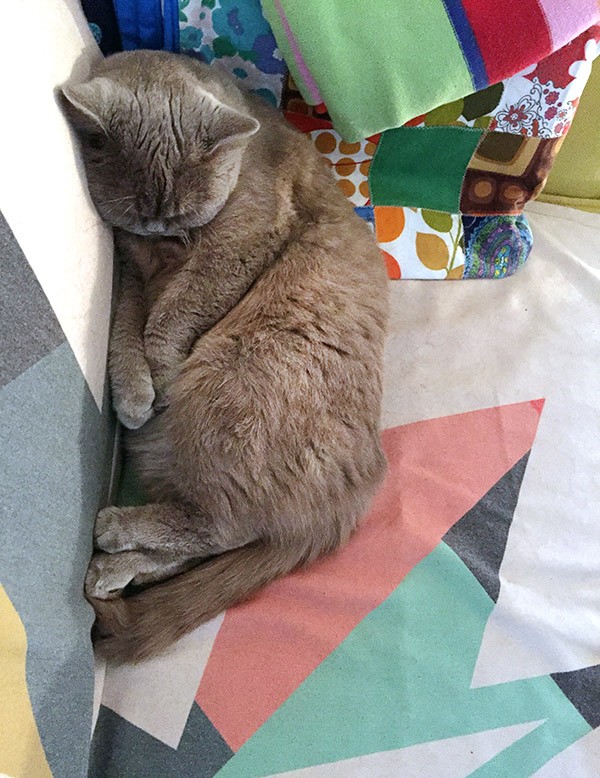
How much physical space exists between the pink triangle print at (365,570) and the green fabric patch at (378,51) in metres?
0.67

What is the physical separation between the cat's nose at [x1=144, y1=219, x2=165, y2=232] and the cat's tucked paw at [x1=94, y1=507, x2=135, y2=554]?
0.51 m

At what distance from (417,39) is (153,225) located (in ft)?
2.03

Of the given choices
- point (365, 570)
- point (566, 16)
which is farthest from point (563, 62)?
point (365, 570)

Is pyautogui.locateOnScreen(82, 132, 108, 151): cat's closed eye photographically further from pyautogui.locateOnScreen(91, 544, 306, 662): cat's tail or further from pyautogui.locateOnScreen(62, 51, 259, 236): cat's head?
pyautogui.locateOnScreen(91, 544, 306, 662): cat's tail

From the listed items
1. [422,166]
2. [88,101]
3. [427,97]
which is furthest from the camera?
[422,166]

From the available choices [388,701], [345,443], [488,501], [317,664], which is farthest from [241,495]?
[488,501]

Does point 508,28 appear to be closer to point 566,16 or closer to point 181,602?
point 566,16

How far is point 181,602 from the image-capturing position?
1101mm

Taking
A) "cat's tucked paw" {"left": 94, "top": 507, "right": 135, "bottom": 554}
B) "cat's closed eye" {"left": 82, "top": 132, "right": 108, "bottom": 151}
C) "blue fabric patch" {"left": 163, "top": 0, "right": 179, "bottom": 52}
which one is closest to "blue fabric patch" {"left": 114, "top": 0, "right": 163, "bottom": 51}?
"blue fabric patch" {"left": 163, "top": 0, "right": 179, "bottom": 52}

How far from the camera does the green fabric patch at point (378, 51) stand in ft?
4.12

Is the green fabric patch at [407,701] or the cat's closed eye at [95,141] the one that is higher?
the cat's closed eye at [95,141]

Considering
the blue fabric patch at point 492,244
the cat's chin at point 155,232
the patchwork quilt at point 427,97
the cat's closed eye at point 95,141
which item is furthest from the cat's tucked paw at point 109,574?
the blue fabric patch at point 492,244

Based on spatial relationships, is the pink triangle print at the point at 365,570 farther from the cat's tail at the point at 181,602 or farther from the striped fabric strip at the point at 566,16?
the striped fabric strip at the point at 566,16

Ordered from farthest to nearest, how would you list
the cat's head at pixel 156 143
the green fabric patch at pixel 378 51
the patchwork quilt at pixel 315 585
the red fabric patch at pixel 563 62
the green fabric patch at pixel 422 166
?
1. the green fabric patch at pixel 422 166
2. the red fabric patch at pixel 563 62
3. the green fabric patch at pixel 378 51
4. the cat's head at pixel 156 143
5. the patchwork quilt at pixel 315 585
